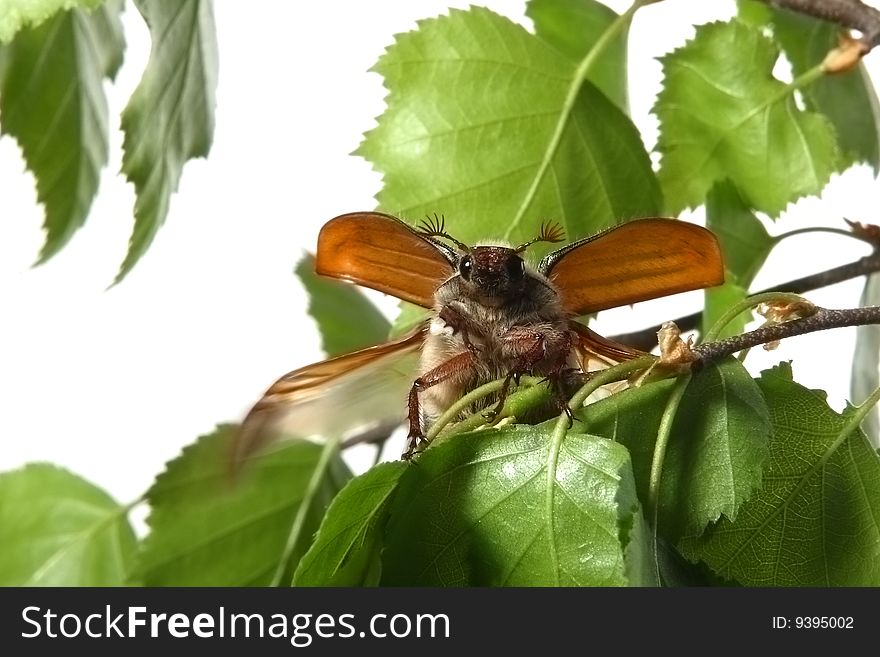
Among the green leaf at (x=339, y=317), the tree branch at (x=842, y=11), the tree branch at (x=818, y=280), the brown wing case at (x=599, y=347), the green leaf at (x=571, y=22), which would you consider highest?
the green leaf at (x=571, y=22)

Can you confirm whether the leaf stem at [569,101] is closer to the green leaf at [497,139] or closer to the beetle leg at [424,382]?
the green leaf at [497,139]

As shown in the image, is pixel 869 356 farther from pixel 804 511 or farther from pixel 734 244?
pixel 804 511

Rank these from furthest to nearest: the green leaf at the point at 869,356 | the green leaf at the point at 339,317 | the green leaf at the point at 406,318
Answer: the green leaf at the point at 339,317 → the green leaf at the point at 869,356 → the green leaf at the point at 406,318

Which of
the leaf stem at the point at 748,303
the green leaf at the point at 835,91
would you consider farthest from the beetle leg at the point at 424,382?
the green leaf at the point at 835,91

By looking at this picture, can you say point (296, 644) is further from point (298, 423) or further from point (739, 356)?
point (739, 356)

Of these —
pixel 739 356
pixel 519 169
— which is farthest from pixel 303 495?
pixel 739 356
